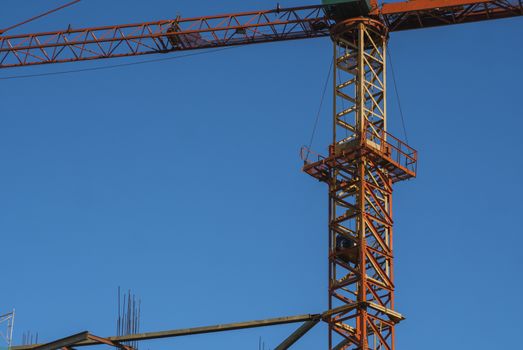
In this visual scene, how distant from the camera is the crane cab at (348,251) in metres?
84.2

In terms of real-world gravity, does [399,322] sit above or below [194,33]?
below

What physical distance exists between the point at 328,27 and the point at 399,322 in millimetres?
18135

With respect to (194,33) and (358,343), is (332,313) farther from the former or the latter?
(194,33)

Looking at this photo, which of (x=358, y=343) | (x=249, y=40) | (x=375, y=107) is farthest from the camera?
(x=249, y=40)

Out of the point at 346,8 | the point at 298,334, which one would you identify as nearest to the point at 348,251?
the point at 298,334

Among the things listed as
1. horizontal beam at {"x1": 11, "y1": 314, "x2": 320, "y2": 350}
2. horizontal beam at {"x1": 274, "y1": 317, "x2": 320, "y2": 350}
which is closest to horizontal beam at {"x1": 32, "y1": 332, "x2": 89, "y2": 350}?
horizontal beam at {"x1": 11, "y1": 314, "x2": 320, "y2": 350}

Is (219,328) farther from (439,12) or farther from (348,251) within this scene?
(439,12)

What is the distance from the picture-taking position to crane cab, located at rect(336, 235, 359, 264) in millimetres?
84250

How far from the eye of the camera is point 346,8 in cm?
9031

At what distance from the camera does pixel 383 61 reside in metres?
90.8

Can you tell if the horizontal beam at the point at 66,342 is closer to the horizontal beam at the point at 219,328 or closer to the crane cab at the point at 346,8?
the horizontal beam at the point at 219,328

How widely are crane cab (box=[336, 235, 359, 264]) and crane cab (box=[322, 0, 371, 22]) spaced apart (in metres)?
12.3

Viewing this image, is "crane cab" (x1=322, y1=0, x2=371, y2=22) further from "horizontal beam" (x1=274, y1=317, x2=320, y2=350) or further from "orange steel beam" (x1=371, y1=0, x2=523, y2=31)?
"horizontal beam" (x1=274, y1=317, x2=320, y2=350)

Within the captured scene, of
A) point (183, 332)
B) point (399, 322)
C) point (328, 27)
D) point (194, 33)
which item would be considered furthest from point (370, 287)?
point (194, 33)
